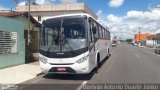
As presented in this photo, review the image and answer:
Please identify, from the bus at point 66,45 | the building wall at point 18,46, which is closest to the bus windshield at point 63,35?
the bus at point 66,45

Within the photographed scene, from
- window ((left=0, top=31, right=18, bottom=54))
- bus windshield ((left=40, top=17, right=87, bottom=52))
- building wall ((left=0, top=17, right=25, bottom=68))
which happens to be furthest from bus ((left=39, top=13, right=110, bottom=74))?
window ((left=0, top=31, right=18, bottom=54))

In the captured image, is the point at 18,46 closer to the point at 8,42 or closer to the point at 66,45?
the point at 8,42

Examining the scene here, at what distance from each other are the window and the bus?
419cm

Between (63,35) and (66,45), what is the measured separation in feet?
1.82

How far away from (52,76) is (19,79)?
2.02m

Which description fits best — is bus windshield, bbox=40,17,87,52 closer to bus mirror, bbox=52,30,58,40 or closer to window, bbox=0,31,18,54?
bus mirror, bbox=52,30,58,40

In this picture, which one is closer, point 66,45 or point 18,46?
point 66,45

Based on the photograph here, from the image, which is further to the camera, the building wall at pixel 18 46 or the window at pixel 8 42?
the window at pixel 8 42

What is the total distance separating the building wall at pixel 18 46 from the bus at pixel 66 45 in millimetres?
3936

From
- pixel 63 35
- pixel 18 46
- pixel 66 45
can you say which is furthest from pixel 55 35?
pixel 18 46

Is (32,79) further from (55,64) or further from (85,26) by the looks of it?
(85,26)

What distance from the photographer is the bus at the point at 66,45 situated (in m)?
12.9

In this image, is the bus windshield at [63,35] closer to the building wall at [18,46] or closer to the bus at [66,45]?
the bus at [66,45]

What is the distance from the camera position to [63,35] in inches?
525
